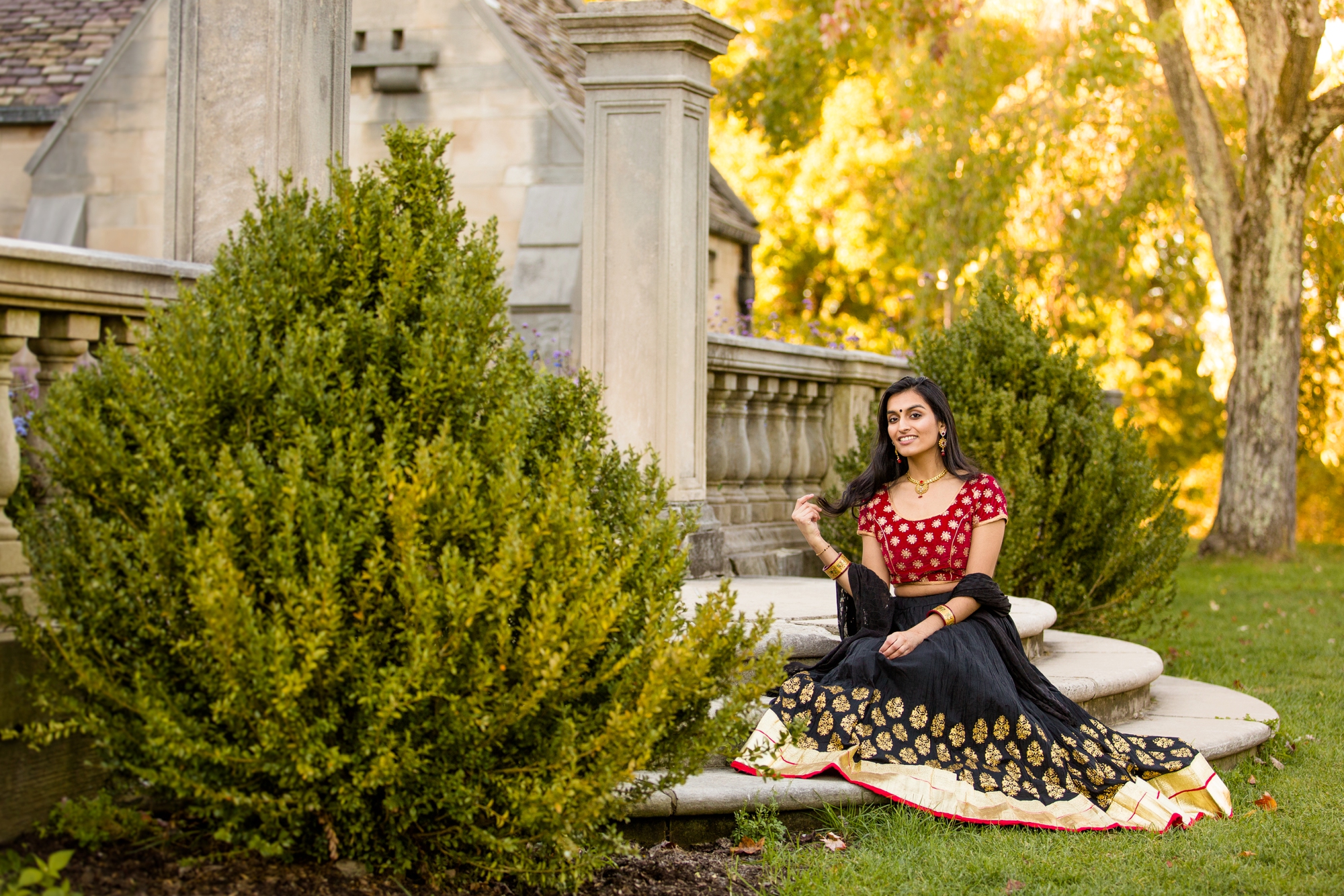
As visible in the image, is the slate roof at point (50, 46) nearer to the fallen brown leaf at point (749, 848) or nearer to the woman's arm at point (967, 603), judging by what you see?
the woman's arm at point (967, 603)

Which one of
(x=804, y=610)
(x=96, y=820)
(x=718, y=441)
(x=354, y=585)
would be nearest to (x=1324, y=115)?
(x=718, y=441)

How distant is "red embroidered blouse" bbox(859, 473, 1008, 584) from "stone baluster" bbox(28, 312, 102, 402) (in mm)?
2854

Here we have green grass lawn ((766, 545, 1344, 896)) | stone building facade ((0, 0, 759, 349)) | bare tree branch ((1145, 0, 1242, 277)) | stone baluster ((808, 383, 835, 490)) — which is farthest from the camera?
stone building facade ((0, 0, 759, 349))

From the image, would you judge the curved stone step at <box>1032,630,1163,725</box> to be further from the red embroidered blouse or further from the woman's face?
the woman's face

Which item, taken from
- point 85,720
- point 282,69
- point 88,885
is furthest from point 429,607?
point 282,69

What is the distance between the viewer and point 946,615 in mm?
4727

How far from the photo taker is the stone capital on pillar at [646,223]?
7.06 m

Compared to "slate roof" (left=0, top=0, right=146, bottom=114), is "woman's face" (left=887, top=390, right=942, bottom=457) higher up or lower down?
lower down

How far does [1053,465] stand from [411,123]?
11.0 meters

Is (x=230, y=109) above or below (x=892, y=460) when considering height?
above

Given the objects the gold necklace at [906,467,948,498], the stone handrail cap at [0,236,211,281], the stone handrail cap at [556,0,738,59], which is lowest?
the gold necklace at [906,467,948,498]

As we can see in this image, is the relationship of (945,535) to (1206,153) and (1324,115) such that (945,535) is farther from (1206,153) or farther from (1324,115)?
(1324,115)

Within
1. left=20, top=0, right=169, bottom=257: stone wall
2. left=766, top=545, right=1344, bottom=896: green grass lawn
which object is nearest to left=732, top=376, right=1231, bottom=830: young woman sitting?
left=766, top=545, right=1344, bottom=896: green grass lawn

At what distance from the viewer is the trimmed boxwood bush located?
7422mm
